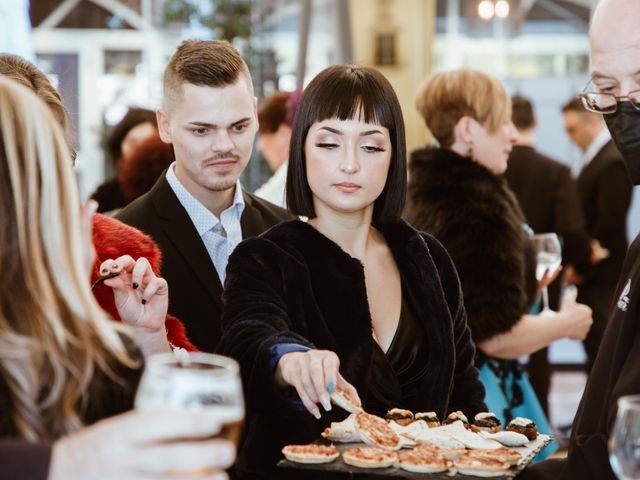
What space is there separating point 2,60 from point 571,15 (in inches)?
285

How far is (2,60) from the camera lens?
7.98ft

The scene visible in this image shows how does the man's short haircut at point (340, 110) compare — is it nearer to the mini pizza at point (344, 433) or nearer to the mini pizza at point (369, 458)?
the mini pizza at point (344, 433)

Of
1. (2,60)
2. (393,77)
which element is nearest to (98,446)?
(2,60)

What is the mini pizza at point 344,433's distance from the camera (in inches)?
82.4

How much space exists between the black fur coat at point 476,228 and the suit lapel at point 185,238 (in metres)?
0.87

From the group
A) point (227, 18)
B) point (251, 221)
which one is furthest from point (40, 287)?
point (227, 18)

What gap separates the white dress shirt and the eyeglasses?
128cm

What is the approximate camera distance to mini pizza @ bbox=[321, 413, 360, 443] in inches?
82.4

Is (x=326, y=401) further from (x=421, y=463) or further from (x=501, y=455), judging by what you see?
(x=501, y=455)

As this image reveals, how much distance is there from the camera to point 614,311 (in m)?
1.96

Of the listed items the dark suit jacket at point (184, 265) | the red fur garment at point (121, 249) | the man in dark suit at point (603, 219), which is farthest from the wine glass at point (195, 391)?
the man in dark suit at point (603, 219)

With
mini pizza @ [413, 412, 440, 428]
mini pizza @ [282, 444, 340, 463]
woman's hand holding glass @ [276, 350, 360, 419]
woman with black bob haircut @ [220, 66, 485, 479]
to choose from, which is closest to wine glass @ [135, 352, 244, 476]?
mini pizza @ [282, 444, 340, 463]

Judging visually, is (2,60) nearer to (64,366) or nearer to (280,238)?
(280,238)

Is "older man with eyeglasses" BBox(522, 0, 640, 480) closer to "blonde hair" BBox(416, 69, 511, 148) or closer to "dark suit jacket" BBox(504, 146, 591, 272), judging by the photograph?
"blonde hair" BBox(416, 69, 511, 148)
